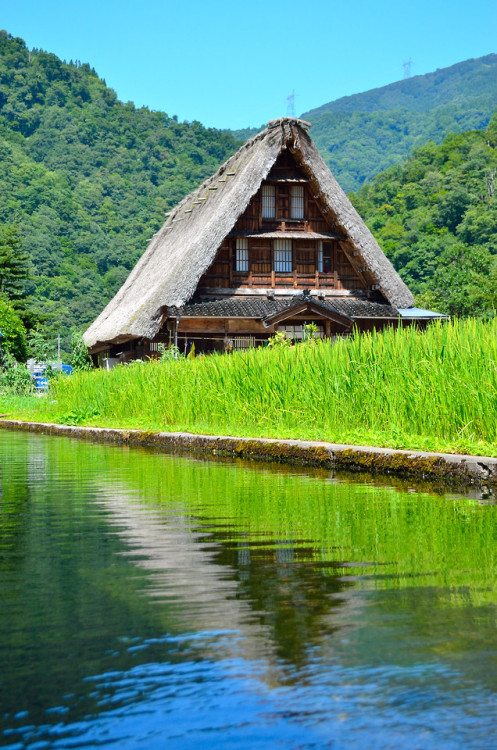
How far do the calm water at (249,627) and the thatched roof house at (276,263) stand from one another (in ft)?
74.1

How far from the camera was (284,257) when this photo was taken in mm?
32031

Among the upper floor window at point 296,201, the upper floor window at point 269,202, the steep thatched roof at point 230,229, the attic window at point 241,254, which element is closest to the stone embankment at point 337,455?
the steep thatched roof at point 230,229

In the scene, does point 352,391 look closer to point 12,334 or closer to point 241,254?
point 241,254

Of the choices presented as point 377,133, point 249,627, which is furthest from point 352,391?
point 377,133

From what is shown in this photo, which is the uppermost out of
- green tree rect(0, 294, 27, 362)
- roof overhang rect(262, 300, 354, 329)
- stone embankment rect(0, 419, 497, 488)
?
green tree rect(0, 294, 27, 362)

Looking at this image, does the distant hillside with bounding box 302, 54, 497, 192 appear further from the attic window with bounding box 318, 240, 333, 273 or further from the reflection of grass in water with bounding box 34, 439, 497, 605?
the reflection of grass in water with bounding box 34, 439, 497, 605

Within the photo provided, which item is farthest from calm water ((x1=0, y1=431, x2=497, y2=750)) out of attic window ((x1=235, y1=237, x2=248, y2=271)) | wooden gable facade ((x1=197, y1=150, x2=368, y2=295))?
attic window ((x1=235, y1=237, x2=248, y2=271))

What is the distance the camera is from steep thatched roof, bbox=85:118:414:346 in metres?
28.4

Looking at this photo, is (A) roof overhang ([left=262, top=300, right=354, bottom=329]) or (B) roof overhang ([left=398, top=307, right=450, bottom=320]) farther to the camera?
(B) roof overhang ([left=398, top=307, right=450, bottom=320])

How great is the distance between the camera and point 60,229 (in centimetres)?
8606

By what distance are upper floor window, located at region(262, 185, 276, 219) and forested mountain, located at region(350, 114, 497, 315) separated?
86.3 ft

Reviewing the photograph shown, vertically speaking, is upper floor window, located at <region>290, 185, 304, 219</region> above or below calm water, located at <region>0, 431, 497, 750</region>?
above

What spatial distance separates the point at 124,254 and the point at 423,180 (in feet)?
85.4

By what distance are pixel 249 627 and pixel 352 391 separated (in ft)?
29.8
